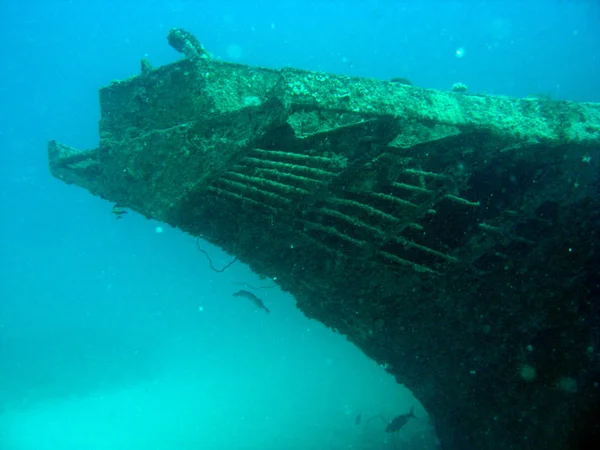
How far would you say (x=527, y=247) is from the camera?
3.71 metres

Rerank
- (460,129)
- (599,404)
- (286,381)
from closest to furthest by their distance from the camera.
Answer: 1. (460,129)
2. (599,404)
3. (286,381)

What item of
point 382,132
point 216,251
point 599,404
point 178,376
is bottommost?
point 599,404

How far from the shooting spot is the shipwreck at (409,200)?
3.07m

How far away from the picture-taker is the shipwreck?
3070 mm

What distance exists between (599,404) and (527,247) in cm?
160

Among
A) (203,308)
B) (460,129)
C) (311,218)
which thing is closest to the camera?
(460,129)

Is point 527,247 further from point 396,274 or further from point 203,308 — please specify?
point 203,308

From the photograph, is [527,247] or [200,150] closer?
[200,150]

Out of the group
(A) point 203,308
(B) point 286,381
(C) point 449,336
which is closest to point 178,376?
(A) point 203,308

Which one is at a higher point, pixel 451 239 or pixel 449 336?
pixel 451 239

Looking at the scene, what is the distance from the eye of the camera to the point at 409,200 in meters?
3.41

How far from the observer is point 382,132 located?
302 centimetres

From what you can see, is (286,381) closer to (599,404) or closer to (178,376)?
(178,376)

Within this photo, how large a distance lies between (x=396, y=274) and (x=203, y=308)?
6137 cm
